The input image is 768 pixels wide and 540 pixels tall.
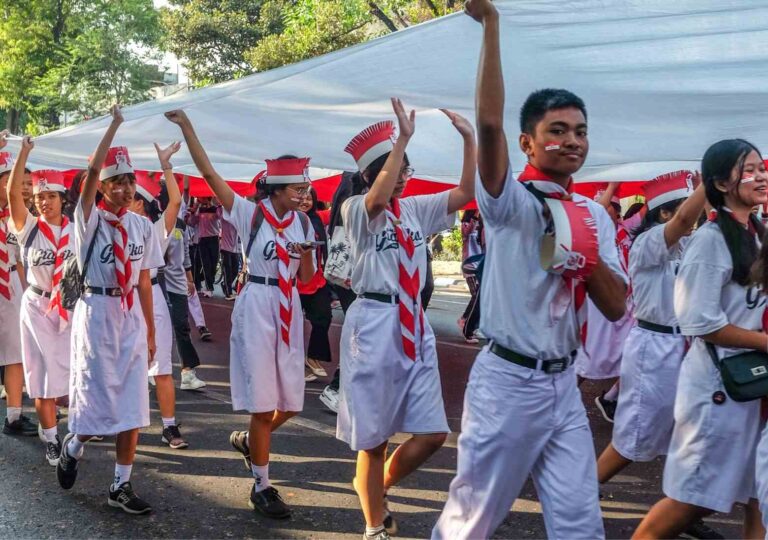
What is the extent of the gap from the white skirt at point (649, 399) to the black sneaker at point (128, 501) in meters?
2.78

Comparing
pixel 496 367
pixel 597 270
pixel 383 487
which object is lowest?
pixel 383 487

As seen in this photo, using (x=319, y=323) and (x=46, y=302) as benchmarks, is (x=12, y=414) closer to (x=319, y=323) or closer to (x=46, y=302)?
(x=46, y=302)

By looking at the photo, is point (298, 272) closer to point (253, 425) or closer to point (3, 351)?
point (253, 425)

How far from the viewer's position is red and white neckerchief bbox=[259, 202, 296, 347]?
5641mm

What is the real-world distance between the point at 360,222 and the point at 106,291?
183cm

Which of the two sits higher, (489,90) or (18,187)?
(489,90)

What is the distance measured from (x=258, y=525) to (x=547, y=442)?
2579mm

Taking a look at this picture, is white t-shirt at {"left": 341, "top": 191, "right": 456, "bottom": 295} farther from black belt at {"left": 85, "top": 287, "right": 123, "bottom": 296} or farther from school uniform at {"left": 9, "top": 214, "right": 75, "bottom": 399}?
school uniform at {"left": 9, "top": 214, "right": 75, "bottom": 399}

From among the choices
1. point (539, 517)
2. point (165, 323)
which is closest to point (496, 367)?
point (539, 517)

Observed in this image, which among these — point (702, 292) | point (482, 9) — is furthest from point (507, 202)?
point (702, 292)

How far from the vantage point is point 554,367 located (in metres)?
3.30

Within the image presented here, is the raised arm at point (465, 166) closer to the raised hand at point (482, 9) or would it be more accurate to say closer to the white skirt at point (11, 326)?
the raised hand at point (482, 9)

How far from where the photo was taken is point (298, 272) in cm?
591

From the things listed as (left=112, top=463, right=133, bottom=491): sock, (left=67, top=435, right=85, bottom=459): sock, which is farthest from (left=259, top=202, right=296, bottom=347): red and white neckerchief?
(left=67, top=435, right=85, bottom=459): sock
